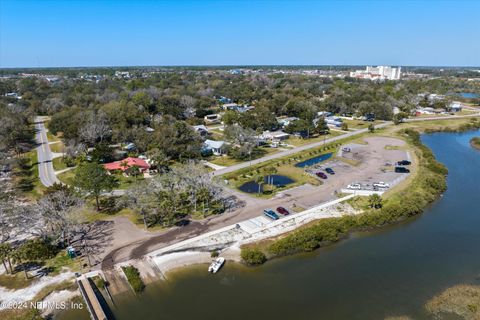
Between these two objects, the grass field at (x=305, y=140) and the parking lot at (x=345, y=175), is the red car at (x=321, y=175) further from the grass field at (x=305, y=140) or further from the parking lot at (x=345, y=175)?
the grass field at (x=305, y=140)

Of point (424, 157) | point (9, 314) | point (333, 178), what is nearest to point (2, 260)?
point (9, 314)

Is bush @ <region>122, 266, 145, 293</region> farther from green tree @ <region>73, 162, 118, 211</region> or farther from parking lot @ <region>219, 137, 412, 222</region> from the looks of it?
green tree @ <region>73, 162, 118, 211</region>

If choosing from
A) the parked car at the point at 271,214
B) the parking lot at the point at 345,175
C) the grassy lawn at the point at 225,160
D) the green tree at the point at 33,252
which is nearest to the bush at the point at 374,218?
the parked car at the point at 271,214

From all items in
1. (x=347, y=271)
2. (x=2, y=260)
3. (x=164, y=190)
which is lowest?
(x=347, y=271)

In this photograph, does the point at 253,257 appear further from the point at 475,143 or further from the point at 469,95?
the point at 469,95

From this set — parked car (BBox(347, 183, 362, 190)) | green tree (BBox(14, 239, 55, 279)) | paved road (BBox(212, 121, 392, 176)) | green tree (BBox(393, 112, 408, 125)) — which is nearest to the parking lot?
parked car (BBox(347, 183, 362, 190))

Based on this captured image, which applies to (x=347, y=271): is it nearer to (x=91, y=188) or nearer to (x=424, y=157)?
(x=91, y=188)

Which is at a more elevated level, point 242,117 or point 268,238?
point 242,117

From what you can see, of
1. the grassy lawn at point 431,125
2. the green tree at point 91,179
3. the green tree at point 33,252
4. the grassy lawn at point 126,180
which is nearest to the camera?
the green tree at point 33,252
